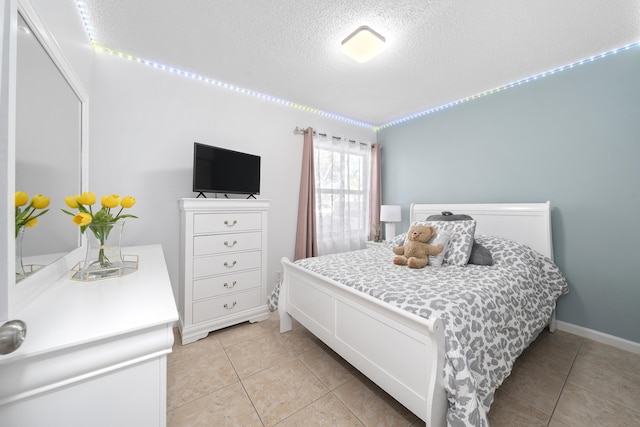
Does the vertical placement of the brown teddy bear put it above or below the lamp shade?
below

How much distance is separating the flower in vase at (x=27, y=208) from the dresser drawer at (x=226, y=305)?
1.49m

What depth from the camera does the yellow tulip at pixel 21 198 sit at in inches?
27.0

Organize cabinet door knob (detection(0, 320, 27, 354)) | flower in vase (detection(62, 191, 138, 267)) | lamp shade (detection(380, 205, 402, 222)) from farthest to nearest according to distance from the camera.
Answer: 1. lamp shade (detection(380, 205, 402, 222))
2. flower in vase (detection(62, 191, 138, 267))
3. cabinet door knob (detection(0, 320, 27, 354))

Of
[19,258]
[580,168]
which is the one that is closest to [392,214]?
[580,168]

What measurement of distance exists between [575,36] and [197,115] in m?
3.27

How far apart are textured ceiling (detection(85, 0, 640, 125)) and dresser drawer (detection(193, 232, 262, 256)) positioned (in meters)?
1.59

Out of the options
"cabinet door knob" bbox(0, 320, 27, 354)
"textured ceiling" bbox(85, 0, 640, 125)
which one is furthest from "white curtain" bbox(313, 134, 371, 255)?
"cabinet door knob" bbox(0, 320, 27, 354)

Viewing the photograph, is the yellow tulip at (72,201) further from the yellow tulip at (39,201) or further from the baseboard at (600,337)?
the baseboard at (600,337)

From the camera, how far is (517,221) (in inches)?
97.8

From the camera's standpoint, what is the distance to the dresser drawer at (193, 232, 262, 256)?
6.92 ft

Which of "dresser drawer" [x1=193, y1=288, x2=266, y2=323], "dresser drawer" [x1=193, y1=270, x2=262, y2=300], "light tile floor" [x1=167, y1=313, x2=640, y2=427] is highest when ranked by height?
"dresser drawer" [x1=193, y1=270, x2=262, y2=300]

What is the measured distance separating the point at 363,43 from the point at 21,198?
2049mm

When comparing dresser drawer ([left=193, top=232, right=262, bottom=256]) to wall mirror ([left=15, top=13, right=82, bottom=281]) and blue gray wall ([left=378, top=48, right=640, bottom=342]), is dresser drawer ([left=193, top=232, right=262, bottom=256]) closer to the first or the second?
wall mirror ([left=15, top=13, right=82, bottom=281])

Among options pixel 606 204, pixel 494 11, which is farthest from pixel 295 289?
pixel 606 204
